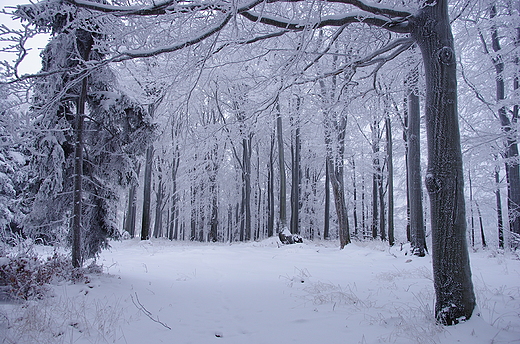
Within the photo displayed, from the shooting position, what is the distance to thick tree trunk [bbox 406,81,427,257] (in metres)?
7.75

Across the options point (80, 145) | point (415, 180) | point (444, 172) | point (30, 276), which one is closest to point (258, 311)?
point (444, 172)

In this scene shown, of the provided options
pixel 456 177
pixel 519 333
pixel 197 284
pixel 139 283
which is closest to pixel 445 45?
pixel 456 177

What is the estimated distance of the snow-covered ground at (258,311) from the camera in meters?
2.71

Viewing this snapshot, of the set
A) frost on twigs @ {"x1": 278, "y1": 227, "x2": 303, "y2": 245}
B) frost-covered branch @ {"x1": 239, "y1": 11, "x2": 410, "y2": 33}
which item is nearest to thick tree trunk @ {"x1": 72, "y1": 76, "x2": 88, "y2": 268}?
frost-covered branch @ {"x1": 239, "y1": 11, "x2": 410, "y2": 33}

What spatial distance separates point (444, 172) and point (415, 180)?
5.49 metres

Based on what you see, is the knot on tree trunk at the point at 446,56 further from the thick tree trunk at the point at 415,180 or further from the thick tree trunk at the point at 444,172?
the thick tree trunk at the point at 415,180

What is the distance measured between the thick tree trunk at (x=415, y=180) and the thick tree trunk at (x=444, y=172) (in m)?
5.00

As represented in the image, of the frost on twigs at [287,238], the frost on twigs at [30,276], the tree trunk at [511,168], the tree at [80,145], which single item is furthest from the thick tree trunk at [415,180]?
the frost on twigs at [30,276]

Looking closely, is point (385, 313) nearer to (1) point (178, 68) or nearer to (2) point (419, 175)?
(1) point (178, 68)

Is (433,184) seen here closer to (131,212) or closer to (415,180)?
(415,180)

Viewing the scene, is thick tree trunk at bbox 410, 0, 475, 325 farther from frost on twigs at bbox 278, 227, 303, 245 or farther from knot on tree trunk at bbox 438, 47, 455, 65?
frost on twigs at bbox 278, 227, 303, 245

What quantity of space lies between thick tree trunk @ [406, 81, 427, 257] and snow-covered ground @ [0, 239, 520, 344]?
2020mm

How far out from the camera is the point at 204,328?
3182 millimetres

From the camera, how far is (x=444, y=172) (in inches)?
123
